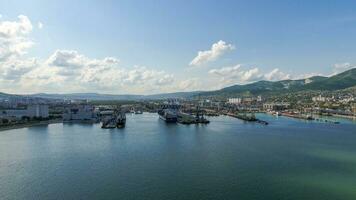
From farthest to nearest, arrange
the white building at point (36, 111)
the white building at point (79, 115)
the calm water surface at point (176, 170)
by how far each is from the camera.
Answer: the white building at point (79, 115), the white building at point (36, 111), the calm water surface at point (176, 170)

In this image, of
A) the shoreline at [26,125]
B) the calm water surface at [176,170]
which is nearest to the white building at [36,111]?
the shoreline at [26,125]

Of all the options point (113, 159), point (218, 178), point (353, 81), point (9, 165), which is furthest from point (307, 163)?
point (353, 81)

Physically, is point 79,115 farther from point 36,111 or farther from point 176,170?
point 176,170

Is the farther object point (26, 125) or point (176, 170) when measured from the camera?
point (26, 125)

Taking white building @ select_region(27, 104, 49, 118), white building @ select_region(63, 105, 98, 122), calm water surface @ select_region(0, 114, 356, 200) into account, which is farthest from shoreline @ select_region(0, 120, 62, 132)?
calm water surface @ select_region(0, 114, 356, 200)

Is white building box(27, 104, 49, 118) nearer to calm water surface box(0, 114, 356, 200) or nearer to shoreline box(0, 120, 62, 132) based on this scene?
shoreline box(0, 120, 62, 132)

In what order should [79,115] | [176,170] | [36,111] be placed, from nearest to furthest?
1. [176,170]
2. [36,111]
3. [79,115]

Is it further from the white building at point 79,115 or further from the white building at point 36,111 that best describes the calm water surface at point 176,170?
the white building at point 36,111

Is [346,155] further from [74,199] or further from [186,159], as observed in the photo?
[74,199]

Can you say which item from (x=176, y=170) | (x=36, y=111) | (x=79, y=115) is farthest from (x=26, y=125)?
(x=176, y=170)
